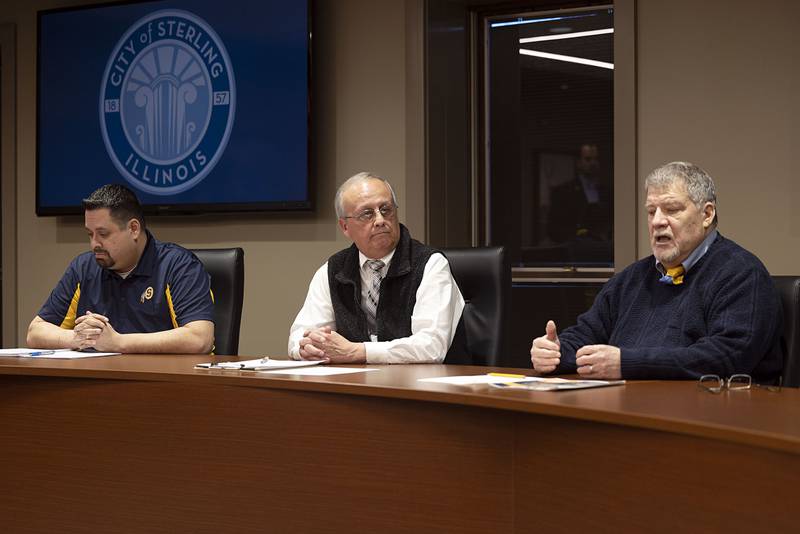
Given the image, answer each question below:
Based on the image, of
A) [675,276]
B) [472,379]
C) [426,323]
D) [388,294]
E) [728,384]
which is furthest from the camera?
[388,294]

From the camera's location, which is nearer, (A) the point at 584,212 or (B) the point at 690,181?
(B) the point at 690,181

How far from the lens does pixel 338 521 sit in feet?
6.73

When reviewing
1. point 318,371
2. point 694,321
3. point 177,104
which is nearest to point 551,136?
point 177,104

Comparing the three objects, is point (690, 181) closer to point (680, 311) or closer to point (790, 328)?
point (680, 311)

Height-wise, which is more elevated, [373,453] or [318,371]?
[318,371]

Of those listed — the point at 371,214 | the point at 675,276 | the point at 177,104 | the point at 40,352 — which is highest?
the point at 177,104

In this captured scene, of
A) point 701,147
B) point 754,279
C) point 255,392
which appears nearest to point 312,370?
point 255,392

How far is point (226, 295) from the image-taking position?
318cm

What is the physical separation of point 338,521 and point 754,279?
1.04 metres

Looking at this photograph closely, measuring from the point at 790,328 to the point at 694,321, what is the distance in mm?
230

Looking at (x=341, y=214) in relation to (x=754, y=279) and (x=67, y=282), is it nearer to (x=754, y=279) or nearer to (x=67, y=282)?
(x=67, y=282)

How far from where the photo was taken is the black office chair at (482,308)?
9.51ft

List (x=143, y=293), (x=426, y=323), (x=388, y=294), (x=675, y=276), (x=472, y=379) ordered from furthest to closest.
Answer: (x=143, y=293), (x=388, y=294), (x=426, y=323), (x=675, y=276), (x=472, y=379)

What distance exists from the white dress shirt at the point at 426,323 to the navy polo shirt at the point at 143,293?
351mm
